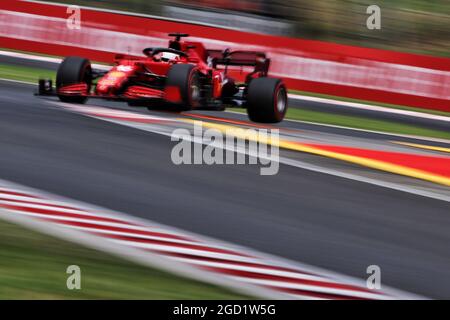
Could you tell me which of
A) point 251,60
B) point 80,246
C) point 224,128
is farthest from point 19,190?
point 251,60

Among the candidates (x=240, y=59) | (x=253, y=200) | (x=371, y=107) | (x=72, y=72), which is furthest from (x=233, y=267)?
(x=371, y=107)

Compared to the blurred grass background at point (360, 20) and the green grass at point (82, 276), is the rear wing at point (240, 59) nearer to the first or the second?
the green grass at point (82, 276)

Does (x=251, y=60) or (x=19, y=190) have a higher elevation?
(x=251, y=60)

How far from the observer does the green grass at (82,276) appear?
4.95 meters

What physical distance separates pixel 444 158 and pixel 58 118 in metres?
4.66

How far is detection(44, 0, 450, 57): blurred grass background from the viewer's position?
890 inches

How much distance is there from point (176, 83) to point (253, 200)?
3.35m

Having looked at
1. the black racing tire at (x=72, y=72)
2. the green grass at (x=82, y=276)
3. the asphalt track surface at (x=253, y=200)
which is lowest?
the green grass at (x=82, y=276)

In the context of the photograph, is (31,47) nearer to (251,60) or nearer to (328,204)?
(251,60)

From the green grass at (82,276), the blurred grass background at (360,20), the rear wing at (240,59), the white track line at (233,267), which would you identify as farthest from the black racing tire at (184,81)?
the blurred grass background at (360,20)

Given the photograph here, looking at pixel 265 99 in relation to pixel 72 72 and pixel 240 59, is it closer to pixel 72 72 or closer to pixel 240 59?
pixel 240 59

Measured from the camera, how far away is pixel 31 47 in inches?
732

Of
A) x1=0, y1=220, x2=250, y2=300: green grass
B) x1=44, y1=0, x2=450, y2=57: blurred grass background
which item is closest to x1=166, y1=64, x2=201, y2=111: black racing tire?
x1=0, y1=220, x2=250, y2=300: green grass

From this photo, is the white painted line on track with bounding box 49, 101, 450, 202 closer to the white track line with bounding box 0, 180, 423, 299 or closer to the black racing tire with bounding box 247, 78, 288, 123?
the black racing tire with bounding box 247, 78, 288, 123
